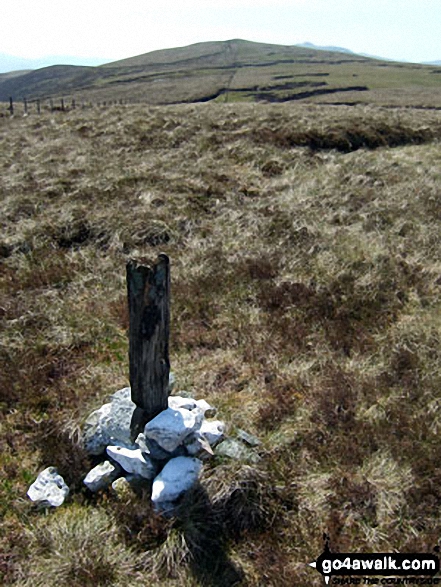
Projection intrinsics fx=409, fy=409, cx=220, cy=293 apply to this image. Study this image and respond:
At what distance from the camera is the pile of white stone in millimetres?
4391

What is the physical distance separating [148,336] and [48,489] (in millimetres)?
1968

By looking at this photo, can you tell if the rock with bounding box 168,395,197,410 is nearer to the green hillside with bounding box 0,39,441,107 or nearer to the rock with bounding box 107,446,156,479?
the rock with bounding box 107,446,156,479

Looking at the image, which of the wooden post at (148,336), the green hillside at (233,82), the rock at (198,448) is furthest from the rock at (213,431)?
the green hillside at (233,82)

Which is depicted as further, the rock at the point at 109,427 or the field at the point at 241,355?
the rock at the point at 109,427

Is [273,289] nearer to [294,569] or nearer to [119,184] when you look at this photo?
[294,569]

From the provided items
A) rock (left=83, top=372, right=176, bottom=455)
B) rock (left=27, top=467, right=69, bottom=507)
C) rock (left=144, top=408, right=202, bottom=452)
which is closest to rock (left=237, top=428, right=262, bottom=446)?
rock (left=144, top=408, right=202, bottom=452)

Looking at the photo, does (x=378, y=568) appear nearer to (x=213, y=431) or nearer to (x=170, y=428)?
(x=213, y=431)

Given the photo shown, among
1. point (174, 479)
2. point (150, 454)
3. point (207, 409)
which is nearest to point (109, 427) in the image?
point (150, 454)

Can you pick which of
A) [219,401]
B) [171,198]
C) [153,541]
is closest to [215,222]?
[171,198]

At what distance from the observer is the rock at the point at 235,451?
15.4 feet

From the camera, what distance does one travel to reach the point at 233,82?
350 feet

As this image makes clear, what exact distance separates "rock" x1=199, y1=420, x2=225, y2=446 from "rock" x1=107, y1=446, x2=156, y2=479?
2.31ft

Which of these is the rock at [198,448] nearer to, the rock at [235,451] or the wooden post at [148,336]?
the rock at [235,451]

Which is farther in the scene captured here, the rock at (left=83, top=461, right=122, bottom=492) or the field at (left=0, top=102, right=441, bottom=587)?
the rock at (left=83, top=461, right=122, bottom=492)
